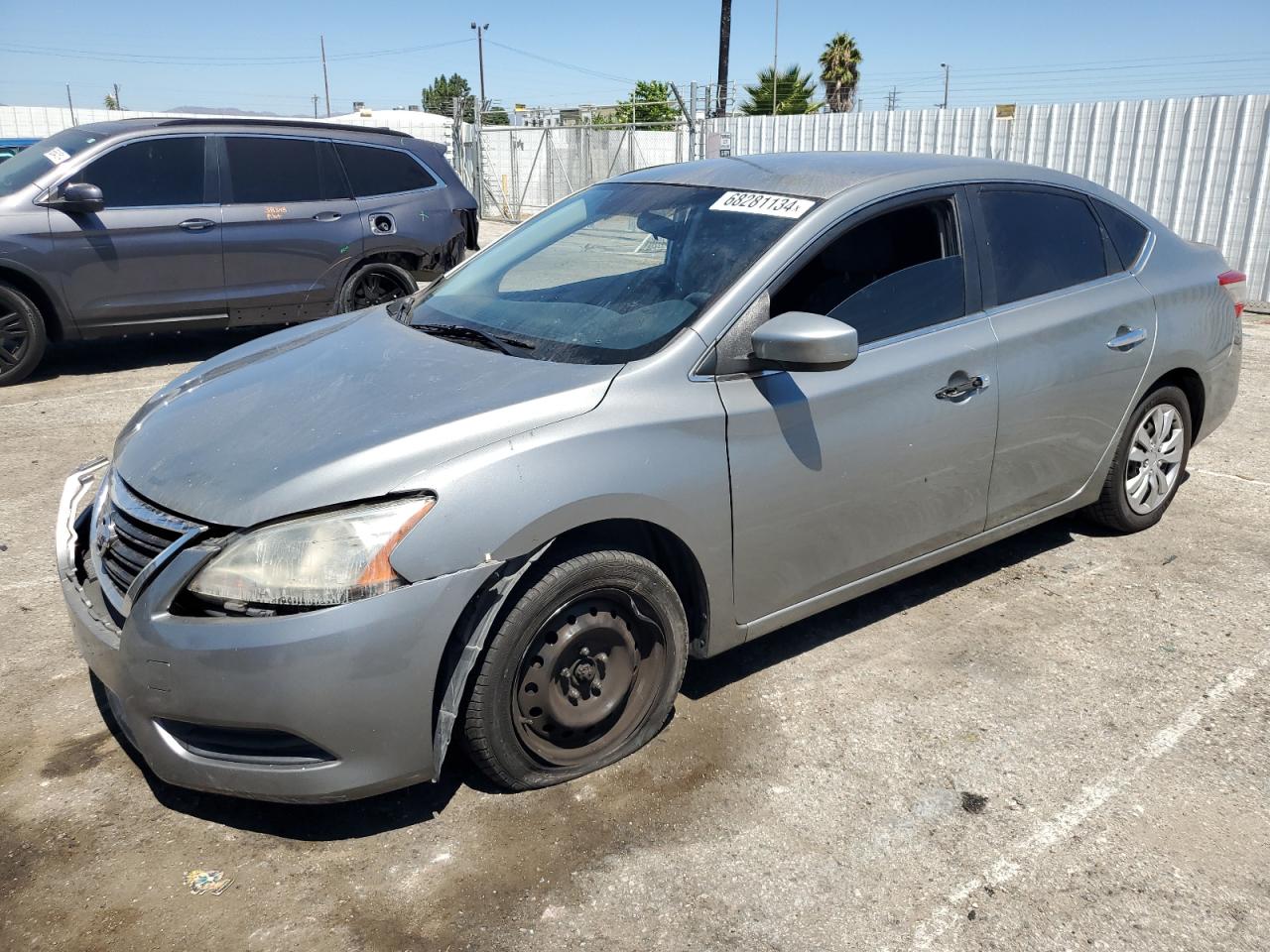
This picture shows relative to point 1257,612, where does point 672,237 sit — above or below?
above

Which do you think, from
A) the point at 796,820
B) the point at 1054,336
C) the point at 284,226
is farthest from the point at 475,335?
the point at 284,226

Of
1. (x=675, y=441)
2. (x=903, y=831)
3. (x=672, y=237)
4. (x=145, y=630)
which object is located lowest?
(x=903, y=831)

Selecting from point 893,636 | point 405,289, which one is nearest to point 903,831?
point 893,636

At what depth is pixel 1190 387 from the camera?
483cm

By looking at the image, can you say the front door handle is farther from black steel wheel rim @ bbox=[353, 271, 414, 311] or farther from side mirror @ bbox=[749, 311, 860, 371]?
black steel wheel rim @ bbox=[353, 271, 414, 311]

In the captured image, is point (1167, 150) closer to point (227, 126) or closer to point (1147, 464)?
point (1147, 464)

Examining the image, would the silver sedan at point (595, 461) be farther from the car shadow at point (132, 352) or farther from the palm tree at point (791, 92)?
the palm tree at point (791, 92)

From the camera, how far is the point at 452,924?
2498 mm

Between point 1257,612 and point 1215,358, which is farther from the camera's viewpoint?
point 1215,358

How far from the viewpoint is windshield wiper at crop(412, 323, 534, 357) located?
3.29 m

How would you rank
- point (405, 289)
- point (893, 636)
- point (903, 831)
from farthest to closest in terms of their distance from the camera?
point (405, 289) → point (893, 636) → point (903, 831)

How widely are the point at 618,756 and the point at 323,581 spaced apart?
3.65ft

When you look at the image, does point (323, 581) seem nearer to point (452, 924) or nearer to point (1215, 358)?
point (452, 924)

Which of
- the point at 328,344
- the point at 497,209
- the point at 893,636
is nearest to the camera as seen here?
the point at 328,344
